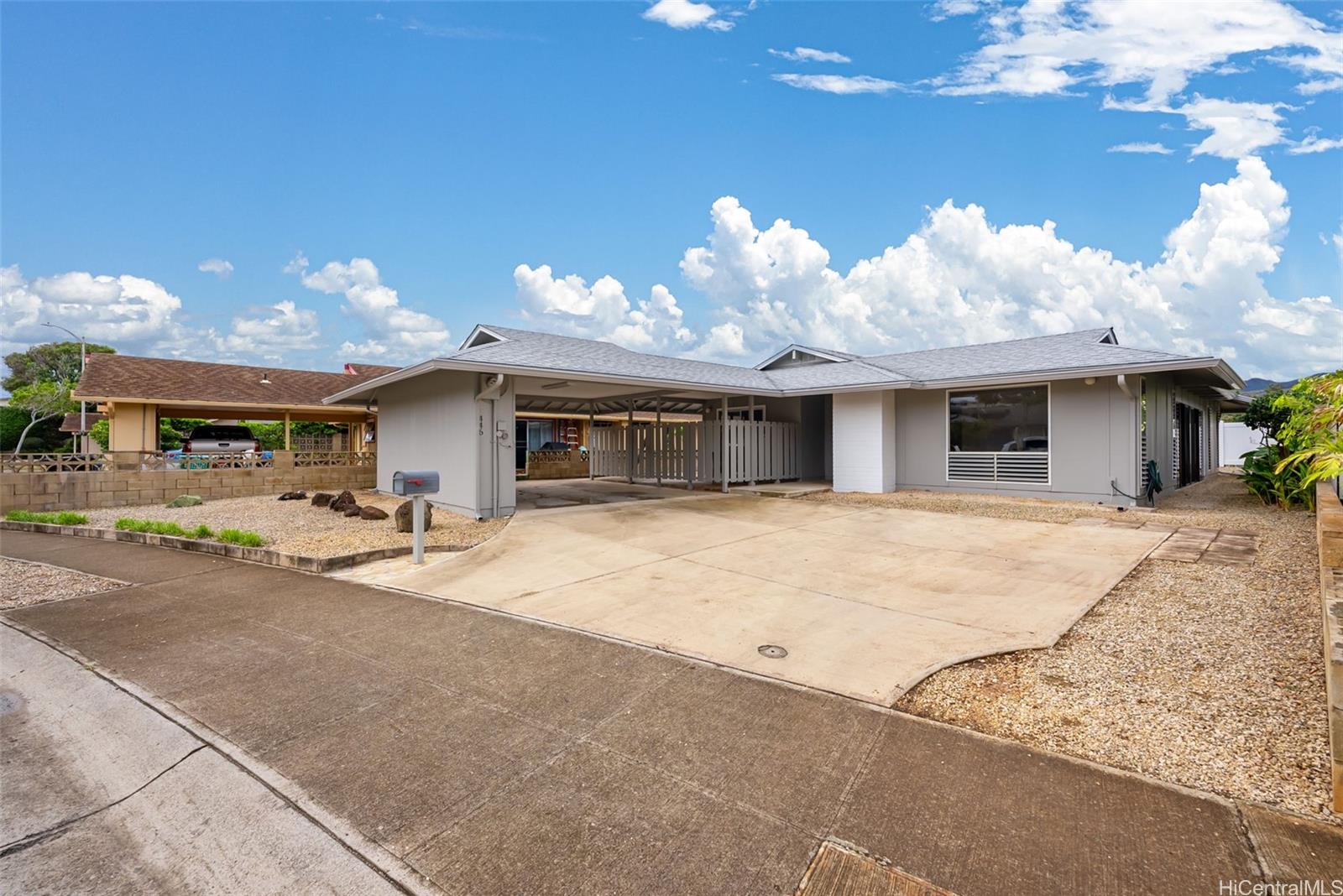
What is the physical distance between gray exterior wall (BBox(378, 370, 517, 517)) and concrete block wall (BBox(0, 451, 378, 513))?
135 inches

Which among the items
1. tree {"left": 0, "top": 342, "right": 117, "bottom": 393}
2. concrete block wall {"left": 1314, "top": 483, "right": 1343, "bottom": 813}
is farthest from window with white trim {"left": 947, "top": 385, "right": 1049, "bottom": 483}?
tree {"left": 0, "top": 342, "right": 117, "bottom": 393}

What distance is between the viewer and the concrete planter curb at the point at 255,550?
6.67 meters

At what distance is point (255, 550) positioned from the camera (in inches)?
282

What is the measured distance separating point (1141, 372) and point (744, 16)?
1072 cm

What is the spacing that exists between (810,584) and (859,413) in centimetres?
856

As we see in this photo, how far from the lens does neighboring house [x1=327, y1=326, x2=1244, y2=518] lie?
1025cm

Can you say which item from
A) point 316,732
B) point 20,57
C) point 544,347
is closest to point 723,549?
point 316,732

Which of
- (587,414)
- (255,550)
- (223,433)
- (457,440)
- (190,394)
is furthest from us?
(223,433)

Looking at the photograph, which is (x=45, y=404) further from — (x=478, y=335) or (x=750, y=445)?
(x=750, y=445)

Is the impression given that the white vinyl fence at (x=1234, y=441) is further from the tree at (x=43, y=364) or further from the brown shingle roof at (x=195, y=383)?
the tree at (x=43, y=364)

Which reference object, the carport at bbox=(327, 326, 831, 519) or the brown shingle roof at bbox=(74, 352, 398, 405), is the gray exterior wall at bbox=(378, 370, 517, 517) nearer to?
the carport at bbox=(327, 326, 831, 519)

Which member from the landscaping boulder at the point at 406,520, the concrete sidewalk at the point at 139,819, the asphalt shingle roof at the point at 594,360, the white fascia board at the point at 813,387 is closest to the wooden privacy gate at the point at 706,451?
the asphalt shingle roof at the point at 594,360

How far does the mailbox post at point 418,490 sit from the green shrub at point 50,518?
7673 mm

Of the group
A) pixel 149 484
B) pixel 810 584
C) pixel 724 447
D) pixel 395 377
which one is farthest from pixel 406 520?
pixel 149 484
